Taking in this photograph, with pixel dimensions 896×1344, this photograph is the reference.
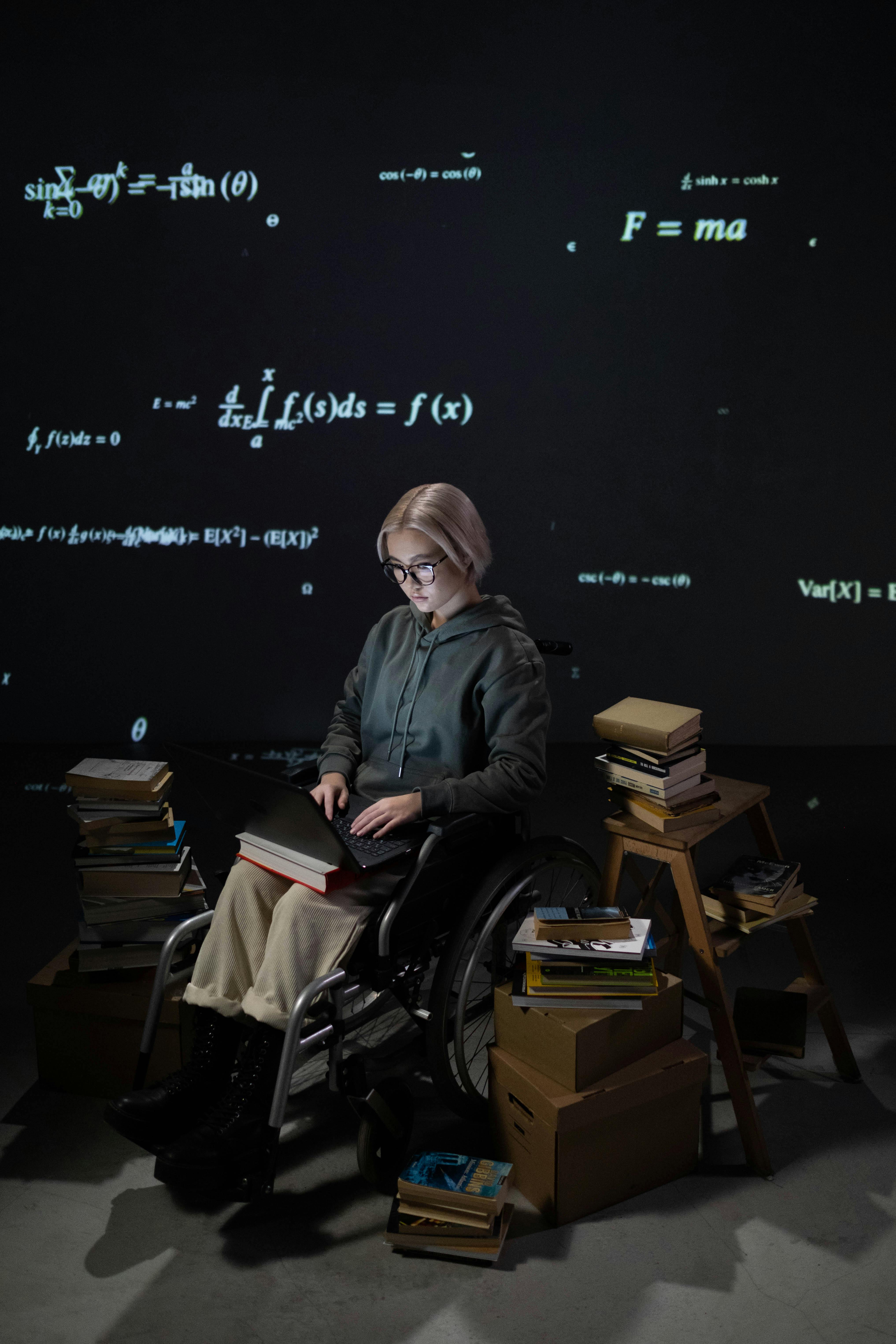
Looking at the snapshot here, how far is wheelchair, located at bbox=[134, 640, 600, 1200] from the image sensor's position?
6.25ft

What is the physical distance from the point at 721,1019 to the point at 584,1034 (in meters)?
0.33

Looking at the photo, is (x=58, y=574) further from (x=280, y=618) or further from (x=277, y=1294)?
(x=277, y=1294)

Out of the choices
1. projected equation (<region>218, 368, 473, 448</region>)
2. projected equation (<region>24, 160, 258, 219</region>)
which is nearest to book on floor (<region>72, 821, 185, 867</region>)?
projected equation (<region>218, 368, 473, 448</region>)

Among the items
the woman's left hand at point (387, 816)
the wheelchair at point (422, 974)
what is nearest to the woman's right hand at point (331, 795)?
the woman's left hand at point (387, 816)

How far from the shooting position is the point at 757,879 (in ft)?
7.28

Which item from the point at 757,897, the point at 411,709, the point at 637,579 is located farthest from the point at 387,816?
the point at 637,579

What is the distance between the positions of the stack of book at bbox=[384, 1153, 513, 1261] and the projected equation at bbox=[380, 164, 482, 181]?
3859 millimetres

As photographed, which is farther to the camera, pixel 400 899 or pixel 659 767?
pixel 659 767

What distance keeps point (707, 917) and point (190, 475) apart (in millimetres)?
3301

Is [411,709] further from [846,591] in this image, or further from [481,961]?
[846,591]

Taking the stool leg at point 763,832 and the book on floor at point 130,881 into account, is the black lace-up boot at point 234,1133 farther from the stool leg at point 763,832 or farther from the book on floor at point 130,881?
the stool leg at point 763,832

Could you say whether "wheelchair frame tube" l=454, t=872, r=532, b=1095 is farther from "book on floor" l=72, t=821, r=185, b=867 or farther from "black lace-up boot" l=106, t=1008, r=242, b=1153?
"book on floor" l=72, t=821, r=185, b=867

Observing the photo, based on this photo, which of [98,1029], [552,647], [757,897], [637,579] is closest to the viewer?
[757,897]

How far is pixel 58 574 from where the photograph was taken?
4797mm
